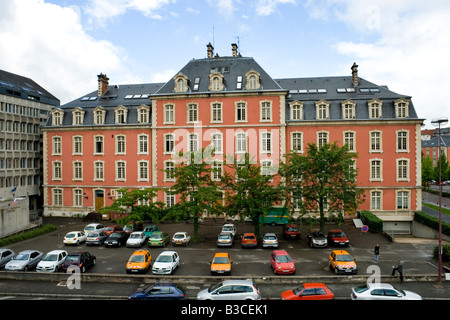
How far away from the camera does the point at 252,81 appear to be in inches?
1634

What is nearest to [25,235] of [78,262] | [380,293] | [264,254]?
[78,262]

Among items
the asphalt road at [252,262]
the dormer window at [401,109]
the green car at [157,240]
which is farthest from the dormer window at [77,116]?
the dormer window at [401,109]

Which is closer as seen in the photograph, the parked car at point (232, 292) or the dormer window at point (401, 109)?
the parked car at point (232, 292)

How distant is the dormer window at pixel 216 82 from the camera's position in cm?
4197

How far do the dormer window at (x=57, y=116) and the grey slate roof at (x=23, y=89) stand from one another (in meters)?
5.59

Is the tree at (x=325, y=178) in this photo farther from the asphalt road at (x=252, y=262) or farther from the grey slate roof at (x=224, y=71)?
the grey slate roof at (x=224, y=71)

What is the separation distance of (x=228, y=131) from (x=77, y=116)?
68.9ft

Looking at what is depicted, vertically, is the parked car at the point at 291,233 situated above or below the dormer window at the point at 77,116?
below

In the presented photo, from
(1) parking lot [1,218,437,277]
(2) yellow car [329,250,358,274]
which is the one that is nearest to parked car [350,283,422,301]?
(2) yellow car [329,250,358,274]
